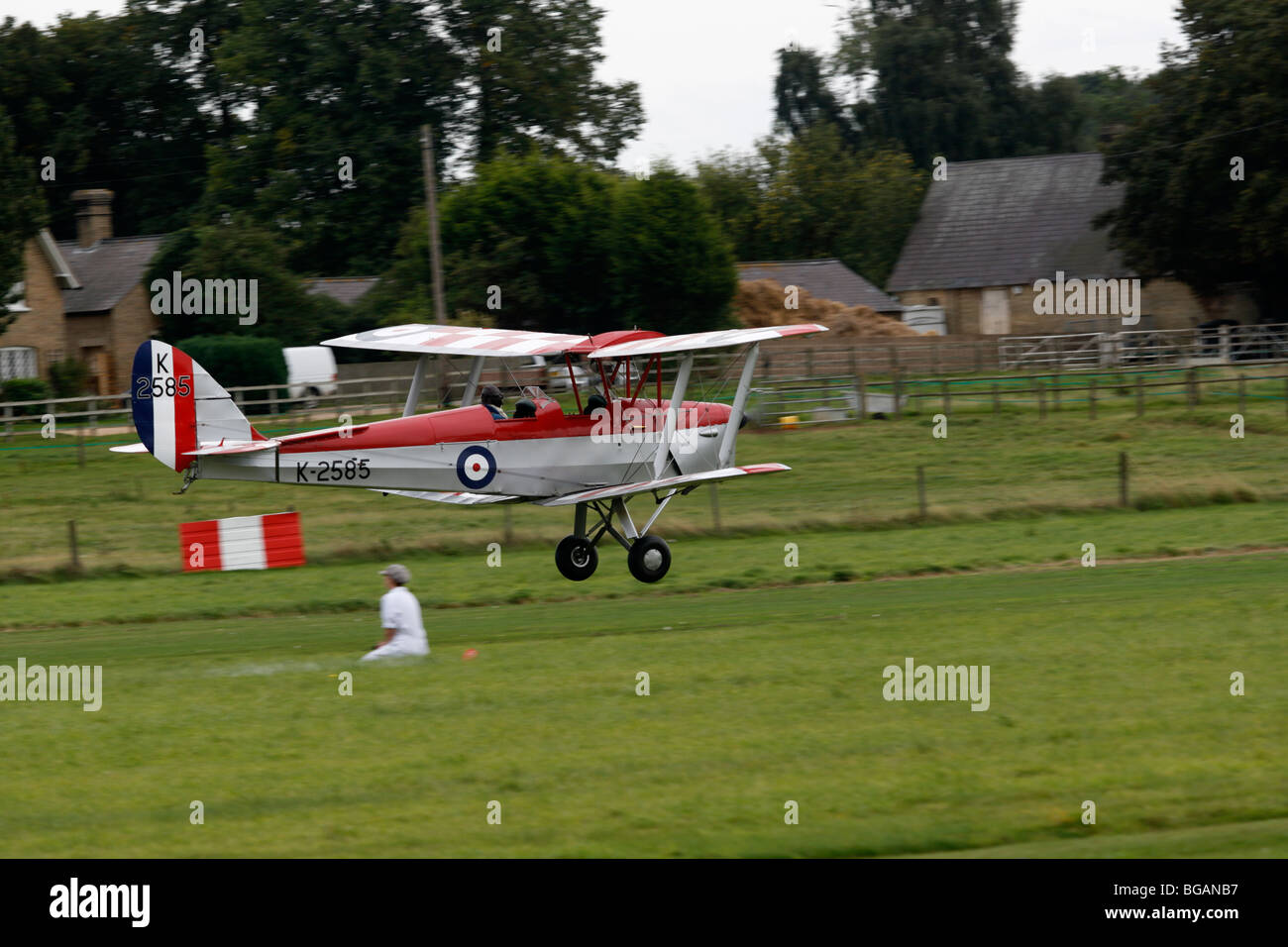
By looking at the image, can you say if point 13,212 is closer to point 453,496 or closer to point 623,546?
point 453,496

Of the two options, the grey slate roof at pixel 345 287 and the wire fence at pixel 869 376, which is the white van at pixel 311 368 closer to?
the wire fence at pixel 869 376

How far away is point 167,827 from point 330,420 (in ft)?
118

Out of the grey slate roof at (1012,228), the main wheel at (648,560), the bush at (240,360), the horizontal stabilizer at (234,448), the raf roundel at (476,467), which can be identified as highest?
the grey slate roof at (1012,228)

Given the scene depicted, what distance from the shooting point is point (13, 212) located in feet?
164

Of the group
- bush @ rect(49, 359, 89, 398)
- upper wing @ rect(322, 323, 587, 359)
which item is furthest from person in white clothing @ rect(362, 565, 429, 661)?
bush @ rect(49, 359, 89, 398)

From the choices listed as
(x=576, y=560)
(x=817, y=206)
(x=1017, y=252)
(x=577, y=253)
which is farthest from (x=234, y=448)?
(x=817, y=206)

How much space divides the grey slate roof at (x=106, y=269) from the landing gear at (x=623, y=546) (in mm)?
45741

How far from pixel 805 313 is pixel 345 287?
22703mm

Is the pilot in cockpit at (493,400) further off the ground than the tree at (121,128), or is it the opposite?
the tree at (121,128)

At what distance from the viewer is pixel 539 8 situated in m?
76.5

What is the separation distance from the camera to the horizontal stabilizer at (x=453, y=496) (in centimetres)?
2166

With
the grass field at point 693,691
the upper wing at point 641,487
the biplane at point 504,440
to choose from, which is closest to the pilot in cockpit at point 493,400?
the biplane at point 504,440

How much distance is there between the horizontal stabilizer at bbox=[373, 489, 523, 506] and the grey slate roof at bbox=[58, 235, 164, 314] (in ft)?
151

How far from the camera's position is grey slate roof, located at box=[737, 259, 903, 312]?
6756 centimetres
